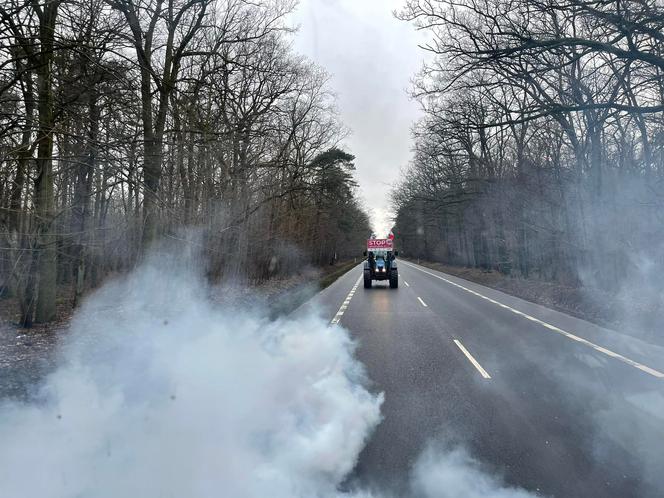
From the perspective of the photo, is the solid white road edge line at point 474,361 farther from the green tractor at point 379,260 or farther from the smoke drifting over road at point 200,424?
the green tractor at point 379,260

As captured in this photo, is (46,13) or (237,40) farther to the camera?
(237,40)

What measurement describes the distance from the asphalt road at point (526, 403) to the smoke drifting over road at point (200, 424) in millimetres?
313

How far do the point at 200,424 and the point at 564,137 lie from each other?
23.1 meters

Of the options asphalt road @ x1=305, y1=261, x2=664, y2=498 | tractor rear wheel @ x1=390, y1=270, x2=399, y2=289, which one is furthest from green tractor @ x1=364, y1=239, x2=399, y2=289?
asphalt road @ x1=305, y1=261, x2=664, y2=498

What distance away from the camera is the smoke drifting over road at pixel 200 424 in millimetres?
3398

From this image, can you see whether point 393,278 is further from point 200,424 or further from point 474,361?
point 200,424

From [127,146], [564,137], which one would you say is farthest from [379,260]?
[127,146]

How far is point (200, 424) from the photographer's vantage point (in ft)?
14.6

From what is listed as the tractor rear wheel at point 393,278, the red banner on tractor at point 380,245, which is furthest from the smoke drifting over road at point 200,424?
the red banner on tractor at point 380,245

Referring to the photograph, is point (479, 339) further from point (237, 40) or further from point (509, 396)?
point (237, 40)

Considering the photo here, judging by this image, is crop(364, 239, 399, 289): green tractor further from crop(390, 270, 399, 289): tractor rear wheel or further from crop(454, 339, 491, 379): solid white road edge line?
crop(454, 339, 491, 379): solid white road edge line

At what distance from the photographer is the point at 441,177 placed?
3538cm

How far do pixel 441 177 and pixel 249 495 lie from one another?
3452cm

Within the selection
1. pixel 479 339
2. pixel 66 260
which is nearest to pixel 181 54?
pixel 66 260
